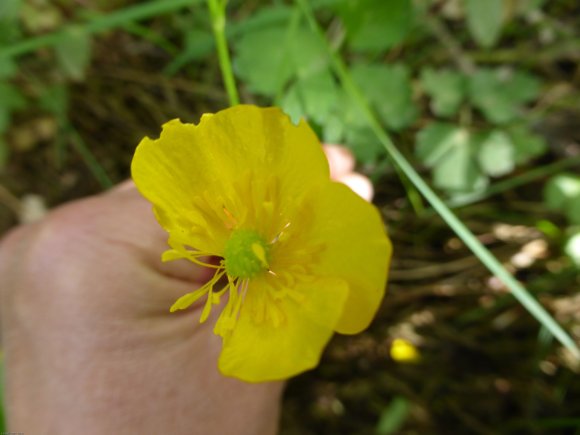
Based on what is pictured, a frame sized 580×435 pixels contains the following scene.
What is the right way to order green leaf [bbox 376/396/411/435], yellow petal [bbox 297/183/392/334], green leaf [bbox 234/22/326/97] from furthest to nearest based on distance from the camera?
green leaf [bbox 376/396/411/435] < green leaf [bbox 234/22/326/97] < yellow petal [bbox 297/183/392/334]

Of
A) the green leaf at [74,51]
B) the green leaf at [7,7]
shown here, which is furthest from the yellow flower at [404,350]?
the green leaf at [7,7]

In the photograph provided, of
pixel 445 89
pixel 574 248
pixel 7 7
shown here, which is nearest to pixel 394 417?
pixel 574 248

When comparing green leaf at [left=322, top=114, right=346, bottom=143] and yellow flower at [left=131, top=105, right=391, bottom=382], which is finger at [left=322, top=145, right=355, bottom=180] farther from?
yellow flower at [left=131, top=105, right=391, bottom=382]

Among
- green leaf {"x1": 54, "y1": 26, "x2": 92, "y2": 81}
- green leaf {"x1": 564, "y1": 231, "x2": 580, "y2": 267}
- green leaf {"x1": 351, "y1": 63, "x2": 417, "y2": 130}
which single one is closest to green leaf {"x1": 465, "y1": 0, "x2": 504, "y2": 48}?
green leaf {"x1": 351, "y1": 63, "x2": 417, "y2": 130}

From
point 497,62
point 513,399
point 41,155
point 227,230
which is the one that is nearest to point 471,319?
point 513,399

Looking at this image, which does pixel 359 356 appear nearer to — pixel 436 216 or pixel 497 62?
pixel 436 216

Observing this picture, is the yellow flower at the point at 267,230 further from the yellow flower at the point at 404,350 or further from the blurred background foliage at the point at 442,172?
the yellow flower at the point at 404,350
